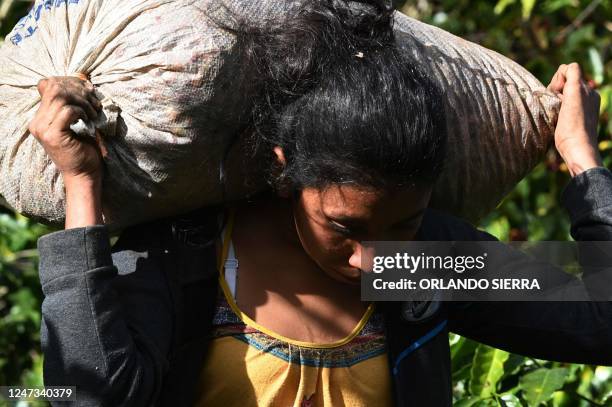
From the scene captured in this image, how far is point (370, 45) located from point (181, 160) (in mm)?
345

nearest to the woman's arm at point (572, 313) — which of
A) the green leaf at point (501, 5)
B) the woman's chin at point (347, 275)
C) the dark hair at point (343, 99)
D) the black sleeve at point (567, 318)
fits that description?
the black sleeve at point (567, 318)

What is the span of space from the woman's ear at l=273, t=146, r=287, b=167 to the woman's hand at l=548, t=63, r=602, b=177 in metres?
0.59

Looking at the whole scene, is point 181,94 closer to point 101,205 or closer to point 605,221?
point 101,205

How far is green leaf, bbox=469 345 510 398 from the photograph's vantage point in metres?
2.34

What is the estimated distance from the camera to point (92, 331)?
4.88ft

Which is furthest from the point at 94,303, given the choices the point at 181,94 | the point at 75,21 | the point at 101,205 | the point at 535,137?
the point at 535,137

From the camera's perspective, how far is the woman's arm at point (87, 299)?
1.49 metres

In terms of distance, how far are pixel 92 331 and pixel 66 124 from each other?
1.01ft

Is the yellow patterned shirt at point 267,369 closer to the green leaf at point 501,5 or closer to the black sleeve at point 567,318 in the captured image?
the black sleeve at point 567,318

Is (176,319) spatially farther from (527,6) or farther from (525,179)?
(527,6)

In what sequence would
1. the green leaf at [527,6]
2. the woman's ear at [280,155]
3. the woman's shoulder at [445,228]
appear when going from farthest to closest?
the green leaf at [527,6] < the woman's shoulder at [445,228] < the woman's ear at [280,155]

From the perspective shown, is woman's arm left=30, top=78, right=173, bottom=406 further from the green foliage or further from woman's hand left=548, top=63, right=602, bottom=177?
the green foliage

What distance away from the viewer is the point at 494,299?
1.83 meters

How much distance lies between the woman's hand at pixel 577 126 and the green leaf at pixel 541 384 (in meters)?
0.57
